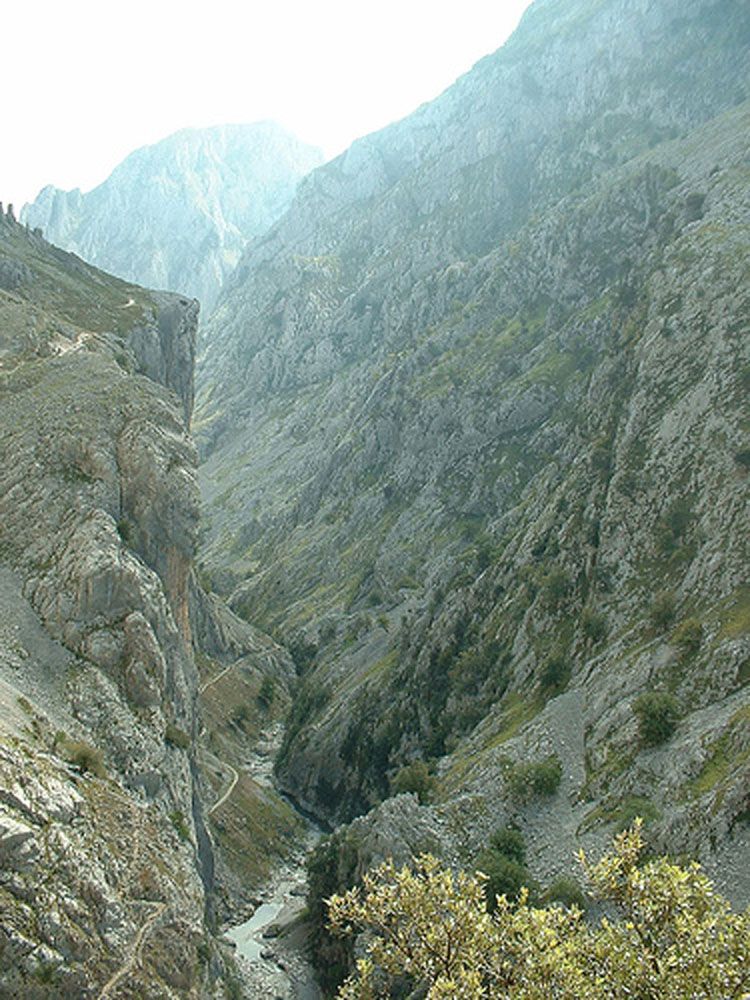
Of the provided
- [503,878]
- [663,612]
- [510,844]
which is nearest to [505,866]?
[503,878]

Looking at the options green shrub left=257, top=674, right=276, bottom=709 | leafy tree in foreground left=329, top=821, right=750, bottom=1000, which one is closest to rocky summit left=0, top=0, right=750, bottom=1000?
green shrub left=257, top=674, right=276, bottom=709

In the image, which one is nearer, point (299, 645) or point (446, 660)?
point (446, 660)

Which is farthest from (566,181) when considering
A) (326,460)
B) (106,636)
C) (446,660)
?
(106,636)

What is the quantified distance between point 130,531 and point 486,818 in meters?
30.2

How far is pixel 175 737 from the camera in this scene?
45.8 m

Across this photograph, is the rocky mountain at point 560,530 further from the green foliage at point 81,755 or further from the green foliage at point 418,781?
the green foliage at point 81,755

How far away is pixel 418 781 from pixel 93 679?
102 ft

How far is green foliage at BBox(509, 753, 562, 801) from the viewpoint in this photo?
161 feet

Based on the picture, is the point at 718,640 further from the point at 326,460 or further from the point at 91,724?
the point at 326,460

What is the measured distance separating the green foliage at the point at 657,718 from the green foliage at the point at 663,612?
9092 mm

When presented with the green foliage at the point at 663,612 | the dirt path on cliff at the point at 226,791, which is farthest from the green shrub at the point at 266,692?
the green foliage at the point at 663,612

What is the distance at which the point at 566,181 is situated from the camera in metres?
195

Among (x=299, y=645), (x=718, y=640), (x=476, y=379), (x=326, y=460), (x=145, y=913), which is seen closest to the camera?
(x=145, y=913)

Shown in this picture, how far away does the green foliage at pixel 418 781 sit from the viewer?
59.0 meters
